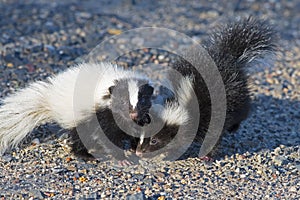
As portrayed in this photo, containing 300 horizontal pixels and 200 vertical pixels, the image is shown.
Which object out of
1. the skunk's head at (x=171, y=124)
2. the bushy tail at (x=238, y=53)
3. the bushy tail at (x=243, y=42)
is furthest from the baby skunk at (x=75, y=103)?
the bushy tail at (x=243, y=42)

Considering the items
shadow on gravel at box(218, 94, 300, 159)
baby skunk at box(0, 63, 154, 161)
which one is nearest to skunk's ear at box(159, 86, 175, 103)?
baby skunk at box(0, 63, 154, 161)

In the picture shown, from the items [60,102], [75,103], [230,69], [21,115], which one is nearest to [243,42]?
[230,69]

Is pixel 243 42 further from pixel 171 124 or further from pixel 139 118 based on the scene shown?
pixel 139 118

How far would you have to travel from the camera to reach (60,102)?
5.48 m

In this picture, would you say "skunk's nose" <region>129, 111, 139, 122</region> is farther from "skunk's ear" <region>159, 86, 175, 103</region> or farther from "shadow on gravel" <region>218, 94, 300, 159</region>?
"shadow on gravel" <region>218, 94, 300, 159</region>

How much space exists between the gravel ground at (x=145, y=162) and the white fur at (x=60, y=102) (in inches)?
9.1

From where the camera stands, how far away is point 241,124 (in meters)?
6.38

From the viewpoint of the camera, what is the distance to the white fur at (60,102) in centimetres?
A: 544

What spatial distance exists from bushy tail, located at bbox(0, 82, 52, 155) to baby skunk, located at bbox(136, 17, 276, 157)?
3.42 ft

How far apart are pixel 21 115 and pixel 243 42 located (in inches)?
92.9

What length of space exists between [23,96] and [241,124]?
7.87 ft

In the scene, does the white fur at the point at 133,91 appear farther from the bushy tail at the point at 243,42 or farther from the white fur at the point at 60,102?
the bushy tail at the point at 243,42

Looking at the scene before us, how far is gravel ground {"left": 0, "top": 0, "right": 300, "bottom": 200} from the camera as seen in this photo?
5.07m

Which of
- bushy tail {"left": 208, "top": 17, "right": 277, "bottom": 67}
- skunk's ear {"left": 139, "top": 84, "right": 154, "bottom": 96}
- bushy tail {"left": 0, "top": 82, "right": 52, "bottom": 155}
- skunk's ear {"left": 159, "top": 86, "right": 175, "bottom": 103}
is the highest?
bushy tail {"left": 208, "top": 17, "right": 277, "bottom": 67}
